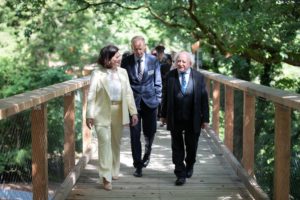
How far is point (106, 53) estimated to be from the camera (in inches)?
221

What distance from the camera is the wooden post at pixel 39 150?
4254 mm

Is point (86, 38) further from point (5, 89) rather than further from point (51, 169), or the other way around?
point (51, 169)

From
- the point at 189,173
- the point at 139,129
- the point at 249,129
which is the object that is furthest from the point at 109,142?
the point at 249,129

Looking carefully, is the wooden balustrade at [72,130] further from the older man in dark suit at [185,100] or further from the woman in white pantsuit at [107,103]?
the older man in dark suit at [185,100]

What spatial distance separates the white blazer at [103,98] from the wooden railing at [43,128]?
0.27m

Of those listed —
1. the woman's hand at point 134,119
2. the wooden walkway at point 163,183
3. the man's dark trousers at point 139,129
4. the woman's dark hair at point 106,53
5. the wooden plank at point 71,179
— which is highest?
the woman's dark hair at point 106,53

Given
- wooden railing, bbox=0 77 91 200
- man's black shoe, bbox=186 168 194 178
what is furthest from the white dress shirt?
man's black shoe, bbox=186 168 194 178

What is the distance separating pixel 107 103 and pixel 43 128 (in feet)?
4.73

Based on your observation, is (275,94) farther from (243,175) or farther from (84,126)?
(84,126)

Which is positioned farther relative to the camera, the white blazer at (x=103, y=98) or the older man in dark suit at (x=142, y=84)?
the older man in dark suit at (x=142, y=84)

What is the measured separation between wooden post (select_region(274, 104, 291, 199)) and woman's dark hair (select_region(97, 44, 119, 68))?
75.3 inches

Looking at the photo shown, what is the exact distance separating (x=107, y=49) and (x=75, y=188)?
1530 millimetres

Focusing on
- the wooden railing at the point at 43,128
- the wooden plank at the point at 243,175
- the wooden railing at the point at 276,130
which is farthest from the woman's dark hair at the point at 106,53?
the wooden plank at the point at 243,175

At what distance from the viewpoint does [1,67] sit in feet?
44.3
